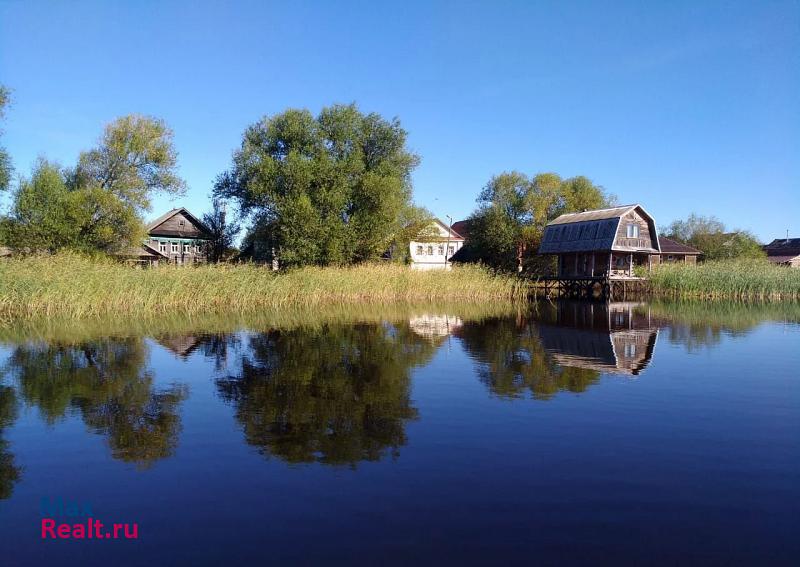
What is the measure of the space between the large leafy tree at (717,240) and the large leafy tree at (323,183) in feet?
153

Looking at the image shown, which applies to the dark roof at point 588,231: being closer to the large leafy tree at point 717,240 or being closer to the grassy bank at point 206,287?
the grassy bank at point 206,287

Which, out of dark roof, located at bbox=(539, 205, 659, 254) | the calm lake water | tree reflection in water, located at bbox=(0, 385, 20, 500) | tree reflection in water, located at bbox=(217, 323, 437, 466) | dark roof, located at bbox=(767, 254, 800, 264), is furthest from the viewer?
dark roof, located at bbox=(767, 254, 800, 264)

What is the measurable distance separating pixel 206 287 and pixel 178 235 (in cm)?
2794

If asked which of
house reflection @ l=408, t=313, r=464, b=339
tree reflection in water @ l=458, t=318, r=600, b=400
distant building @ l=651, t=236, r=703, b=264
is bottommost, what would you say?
tree reflection in water @ l=458, t=318, r=600, b=400

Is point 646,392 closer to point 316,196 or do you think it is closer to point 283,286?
point 283,286

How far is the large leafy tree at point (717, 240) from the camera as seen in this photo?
67.7 metres

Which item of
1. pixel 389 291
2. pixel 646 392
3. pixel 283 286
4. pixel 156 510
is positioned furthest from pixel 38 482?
pixel 389 291

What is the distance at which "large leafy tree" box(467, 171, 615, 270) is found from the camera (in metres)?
50.0

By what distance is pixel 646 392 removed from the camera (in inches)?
414

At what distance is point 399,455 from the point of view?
699 cm

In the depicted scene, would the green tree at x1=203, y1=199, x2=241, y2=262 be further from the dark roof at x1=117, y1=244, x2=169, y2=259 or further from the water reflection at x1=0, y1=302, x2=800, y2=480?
the water reflection at x1=0, y1=302, x2=800, y2=480

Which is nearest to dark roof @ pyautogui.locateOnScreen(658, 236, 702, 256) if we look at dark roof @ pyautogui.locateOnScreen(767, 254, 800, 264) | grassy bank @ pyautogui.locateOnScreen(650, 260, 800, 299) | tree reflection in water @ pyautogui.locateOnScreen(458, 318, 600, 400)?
grassy bank @ pyautogui.locateOnScreen(650, 260, 800, 299)

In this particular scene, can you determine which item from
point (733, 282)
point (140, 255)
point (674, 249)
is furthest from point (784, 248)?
point (140, 255)

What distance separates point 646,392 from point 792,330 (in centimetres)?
1437
